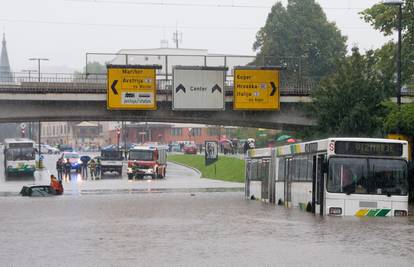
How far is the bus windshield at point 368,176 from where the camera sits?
2958cm

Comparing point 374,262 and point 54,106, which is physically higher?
point 54,106

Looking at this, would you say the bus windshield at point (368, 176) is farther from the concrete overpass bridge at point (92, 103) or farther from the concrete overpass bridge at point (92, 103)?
the concrete overpass bridge at point (92, 103)

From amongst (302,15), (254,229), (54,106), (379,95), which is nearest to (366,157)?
(254,229)

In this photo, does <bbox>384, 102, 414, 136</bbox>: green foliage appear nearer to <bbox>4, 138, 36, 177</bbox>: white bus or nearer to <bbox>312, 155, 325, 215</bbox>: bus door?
<bbox>312, 155, 325, 215</bbox>: bus door

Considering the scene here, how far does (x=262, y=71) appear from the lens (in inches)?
2219

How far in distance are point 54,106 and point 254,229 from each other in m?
32.3

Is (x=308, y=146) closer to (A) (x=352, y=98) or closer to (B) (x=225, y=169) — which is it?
(A) (x=352, y=98)

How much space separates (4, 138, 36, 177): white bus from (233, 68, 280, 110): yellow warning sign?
90.3 ft

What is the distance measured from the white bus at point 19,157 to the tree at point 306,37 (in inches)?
1235

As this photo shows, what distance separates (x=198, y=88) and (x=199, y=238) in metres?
33.6

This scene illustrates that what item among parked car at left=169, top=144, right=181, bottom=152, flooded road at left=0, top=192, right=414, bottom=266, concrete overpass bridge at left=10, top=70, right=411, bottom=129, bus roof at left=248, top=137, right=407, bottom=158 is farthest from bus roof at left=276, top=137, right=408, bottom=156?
parked car at left=169, top=144, right=181, bottom=152

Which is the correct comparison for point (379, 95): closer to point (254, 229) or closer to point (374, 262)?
point (254, 229)

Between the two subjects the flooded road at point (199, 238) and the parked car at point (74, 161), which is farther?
the parked car at point (74, 161)

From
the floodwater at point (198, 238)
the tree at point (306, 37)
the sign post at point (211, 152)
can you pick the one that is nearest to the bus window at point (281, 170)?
the floodwater at point (198, 238)
